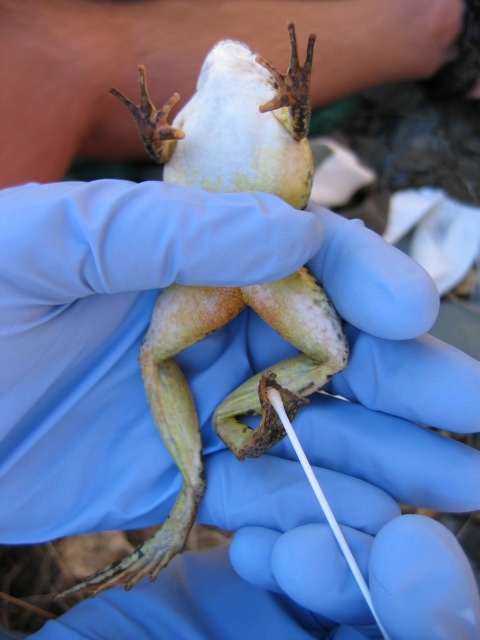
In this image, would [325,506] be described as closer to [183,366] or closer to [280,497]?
[280,497]

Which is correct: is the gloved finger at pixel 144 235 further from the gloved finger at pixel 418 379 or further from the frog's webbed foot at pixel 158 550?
the frog's webbed foot at pixel 158 550

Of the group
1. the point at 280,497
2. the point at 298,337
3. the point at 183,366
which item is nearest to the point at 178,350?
the point at 183,366

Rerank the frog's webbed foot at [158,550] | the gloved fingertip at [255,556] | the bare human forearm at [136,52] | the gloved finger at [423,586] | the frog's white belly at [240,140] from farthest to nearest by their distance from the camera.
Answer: the bare human forearm at [136,52], the frog's webbed foot at [158,550], the gloved fingertip at [255,556], the frog's white belly at [240,140], the gloved finger at [423,586]

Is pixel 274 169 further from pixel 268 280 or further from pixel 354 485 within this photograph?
pixel 354 485

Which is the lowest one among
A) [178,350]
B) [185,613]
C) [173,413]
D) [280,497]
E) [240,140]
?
[185,613]

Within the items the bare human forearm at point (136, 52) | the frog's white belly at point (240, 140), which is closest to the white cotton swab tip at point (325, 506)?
the frog's white belly at point (240, 140)

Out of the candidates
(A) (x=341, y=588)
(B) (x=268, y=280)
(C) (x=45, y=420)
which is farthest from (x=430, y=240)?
(C) (x=45, y=420)
